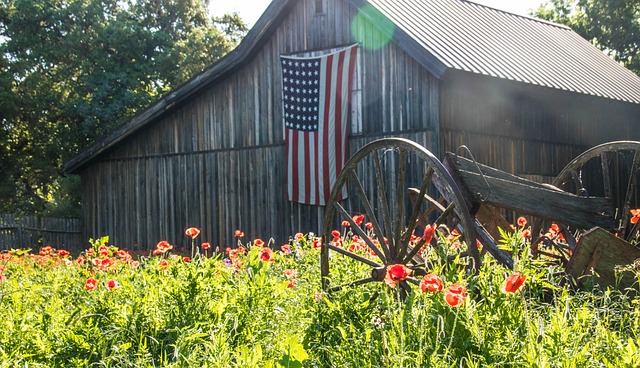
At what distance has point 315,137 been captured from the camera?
46.1 feet

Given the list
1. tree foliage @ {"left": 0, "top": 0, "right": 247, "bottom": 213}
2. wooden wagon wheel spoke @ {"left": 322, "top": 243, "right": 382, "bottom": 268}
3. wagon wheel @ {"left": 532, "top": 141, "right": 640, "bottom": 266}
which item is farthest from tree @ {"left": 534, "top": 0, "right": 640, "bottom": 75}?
wooden wagon wheel spoke @ {"left": 322, "top": 243, "right": 382, "bottom": 268}

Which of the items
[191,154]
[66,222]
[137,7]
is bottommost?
[66,222]

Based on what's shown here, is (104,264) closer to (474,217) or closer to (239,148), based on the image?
(474,217)

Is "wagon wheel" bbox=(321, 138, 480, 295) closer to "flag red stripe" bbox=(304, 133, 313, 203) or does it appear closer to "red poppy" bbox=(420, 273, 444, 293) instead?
"red poppy" bbox=(420, 273, 444, 293)

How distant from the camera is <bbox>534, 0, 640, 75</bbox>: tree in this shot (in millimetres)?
32969

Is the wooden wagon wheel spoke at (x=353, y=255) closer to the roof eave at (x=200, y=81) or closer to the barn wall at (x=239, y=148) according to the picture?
the barn wall at (x=239, y=148)

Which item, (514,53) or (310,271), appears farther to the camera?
(514,53)

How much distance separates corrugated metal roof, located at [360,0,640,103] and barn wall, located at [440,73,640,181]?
0.26m

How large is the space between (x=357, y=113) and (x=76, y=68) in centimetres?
2088

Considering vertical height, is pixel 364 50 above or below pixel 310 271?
above

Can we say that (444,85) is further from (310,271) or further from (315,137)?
(310,271)

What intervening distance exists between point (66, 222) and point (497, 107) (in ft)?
48.8

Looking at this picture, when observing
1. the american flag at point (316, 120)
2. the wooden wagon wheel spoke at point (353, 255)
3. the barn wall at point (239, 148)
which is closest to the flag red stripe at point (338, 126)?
the american flag at point (316, 120)

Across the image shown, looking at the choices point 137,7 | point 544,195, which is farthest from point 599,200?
point 137,7
